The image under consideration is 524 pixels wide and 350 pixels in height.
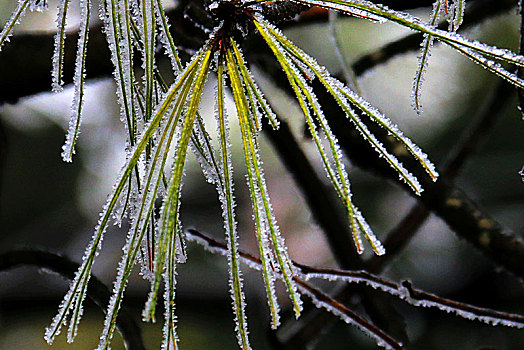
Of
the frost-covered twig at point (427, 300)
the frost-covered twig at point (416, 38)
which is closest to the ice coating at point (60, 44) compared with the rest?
the frost-covered twig at point (427, 300)

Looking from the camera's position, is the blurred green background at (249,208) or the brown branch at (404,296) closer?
the brown branch at (404,296)

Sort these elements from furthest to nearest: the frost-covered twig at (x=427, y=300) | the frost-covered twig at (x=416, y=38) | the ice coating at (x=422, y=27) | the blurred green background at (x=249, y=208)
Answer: the blurred green background at (x=249, y=208) < the frost-covered twig at (x=416, y=38) < the frost-covered twig at (x=427, y=300) < the ice coating at (x=422, y=27)

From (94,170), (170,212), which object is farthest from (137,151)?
(94,170)

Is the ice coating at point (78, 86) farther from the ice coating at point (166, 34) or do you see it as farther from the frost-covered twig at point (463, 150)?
the frost-covered twig at point (463, 150)

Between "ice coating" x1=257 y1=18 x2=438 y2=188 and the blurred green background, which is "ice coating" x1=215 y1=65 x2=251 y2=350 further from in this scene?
the blurred green background

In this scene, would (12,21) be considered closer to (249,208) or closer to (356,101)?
(356,101)

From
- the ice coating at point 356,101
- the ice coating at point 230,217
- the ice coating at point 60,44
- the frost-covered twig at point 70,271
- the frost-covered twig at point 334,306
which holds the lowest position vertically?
the frost-covered twig at point 70,271
